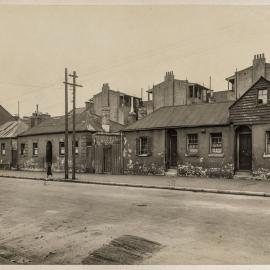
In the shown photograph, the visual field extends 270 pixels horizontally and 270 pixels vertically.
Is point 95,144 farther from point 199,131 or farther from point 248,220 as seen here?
point 248,220

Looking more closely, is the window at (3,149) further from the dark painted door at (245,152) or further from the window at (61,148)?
the dark painted door at (245,152)

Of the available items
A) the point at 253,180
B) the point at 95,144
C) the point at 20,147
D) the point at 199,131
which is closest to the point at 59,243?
the point at 253,180

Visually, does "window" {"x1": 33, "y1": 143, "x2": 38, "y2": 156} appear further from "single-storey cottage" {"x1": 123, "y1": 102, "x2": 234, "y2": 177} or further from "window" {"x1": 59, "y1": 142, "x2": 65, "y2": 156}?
"single-storey cottage" {"x1": 123, "y1": 102, "x2": 234, "y2": 177}

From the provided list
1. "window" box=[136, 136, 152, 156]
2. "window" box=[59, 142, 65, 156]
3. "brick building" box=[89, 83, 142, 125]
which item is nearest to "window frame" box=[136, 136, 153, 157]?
"window" box=[136, 136, 152, 156]

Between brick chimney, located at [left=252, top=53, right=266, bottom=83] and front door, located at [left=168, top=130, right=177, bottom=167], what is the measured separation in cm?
2413

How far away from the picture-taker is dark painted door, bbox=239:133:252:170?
2327cm

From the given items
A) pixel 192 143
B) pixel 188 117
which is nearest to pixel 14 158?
pixel 188 117

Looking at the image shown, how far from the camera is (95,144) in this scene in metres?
32.7

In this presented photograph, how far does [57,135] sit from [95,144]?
15.4ft

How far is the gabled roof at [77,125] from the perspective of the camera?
3341 cm

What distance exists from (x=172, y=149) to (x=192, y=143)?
6.69 ft

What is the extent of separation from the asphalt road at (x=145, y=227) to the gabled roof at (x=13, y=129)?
28.8 m

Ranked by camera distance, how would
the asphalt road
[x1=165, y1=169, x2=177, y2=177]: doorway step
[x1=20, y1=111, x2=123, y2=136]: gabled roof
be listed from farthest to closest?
[x1=20, y1=111, x2=123, y2=136]: gabled roof → [x1=165, y1=169, x2=177, y2=177]: doorway step → the asphalt road

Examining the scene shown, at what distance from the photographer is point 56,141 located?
35.3 m
